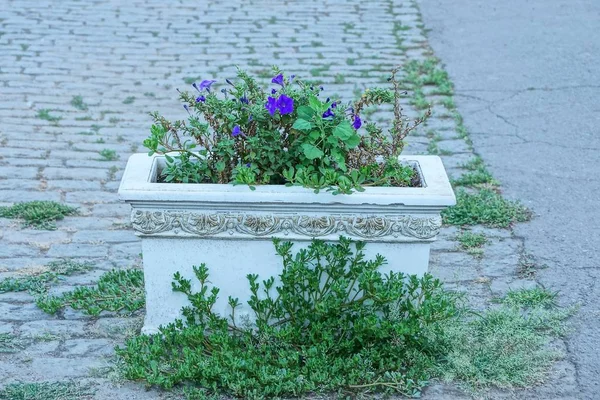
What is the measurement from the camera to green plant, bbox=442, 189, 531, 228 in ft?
17.0

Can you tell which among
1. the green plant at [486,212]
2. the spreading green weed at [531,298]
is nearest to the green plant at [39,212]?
the green plant at [486,212]

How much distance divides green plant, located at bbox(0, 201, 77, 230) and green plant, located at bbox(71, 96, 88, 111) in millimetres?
1709

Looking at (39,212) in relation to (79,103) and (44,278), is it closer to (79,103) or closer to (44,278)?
(44,278)

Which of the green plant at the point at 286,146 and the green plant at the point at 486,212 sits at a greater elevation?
the green plant at the point at 286,146

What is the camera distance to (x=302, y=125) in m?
3.75

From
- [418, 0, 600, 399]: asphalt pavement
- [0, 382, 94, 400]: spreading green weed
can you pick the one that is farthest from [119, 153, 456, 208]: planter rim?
[418, 0, 600, 399]: asphalt pavement

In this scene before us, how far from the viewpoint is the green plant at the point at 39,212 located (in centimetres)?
516

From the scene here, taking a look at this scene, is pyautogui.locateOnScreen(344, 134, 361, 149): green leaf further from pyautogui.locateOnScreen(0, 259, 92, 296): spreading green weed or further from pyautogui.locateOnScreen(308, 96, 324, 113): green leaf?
pyautogui.locateOnScreen(0, 259, 92, 296): spreading green weed

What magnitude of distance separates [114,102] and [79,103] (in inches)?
10.6

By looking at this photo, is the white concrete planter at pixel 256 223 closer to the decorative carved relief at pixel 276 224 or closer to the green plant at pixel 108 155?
the decorative carved relief at pixel 276 224

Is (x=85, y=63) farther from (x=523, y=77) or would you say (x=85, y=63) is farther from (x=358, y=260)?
(x=358, y=260)

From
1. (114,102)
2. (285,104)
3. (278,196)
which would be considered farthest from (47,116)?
(278,196)

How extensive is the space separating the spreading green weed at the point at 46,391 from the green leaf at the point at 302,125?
4.54 ft

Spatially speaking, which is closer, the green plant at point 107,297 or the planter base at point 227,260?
the planter base at point 227,260
